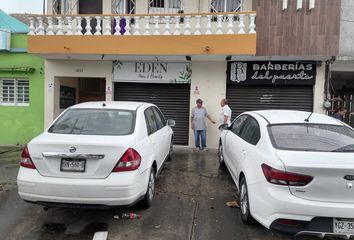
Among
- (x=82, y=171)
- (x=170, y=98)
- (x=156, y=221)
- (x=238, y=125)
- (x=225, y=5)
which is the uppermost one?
(x=225, y=5)

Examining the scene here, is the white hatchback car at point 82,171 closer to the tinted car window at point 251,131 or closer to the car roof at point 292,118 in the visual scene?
the tinted car window at point 251,131

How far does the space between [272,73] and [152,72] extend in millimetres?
3919

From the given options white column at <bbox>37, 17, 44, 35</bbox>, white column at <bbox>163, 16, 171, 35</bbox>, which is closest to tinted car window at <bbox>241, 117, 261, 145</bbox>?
white column at <bbox>163, 16, 171, 35</bbox>

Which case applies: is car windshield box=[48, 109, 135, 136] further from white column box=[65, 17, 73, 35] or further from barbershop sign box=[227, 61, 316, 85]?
barbershop sign box=[227, 61, 316, 85]

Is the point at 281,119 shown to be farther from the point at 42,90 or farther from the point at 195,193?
the point at 42,90

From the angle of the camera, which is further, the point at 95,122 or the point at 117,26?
the point at 117,26

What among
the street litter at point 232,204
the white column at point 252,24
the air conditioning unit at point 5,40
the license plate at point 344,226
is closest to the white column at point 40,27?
the air conditioning unit at point 5,40

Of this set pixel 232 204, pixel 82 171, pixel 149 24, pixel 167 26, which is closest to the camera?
pixel 82 171

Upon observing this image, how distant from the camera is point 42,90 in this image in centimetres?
1156

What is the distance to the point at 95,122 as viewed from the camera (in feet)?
16.6

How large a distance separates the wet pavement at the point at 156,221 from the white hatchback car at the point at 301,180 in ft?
1.33

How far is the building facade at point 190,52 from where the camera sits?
9812mm

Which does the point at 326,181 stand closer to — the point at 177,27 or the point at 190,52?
the point at 190,52

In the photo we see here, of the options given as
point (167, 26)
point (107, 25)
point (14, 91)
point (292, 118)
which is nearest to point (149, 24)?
point (167, 26)
